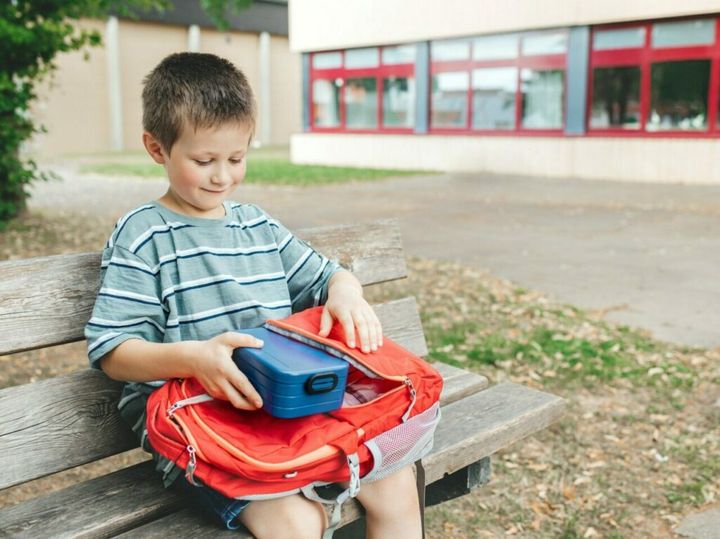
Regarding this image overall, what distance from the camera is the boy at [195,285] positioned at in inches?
72.8

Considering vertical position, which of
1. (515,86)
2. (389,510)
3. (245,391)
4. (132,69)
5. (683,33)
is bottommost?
(389,510)

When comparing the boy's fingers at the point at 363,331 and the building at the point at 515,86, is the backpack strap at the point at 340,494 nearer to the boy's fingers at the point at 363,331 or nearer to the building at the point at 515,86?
the boy's fingers at the point at 363,331

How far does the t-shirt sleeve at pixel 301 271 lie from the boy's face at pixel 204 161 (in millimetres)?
291

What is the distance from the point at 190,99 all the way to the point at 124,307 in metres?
0.53

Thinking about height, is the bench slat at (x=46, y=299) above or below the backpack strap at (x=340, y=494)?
above

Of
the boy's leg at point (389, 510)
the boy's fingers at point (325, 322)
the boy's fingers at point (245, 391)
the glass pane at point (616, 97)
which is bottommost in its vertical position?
the boy's leg at point (389, 510)

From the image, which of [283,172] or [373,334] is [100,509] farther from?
[283,172]

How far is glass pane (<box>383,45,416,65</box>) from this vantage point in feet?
65.4

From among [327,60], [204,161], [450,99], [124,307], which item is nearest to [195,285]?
[124,307]

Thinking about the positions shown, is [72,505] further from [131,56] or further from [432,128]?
[131,56]

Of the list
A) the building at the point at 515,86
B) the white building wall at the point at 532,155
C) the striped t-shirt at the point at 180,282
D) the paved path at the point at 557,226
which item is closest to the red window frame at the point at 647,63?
the building at the point at 515,86

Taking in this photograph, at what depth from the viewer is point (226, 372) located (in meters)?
1.75

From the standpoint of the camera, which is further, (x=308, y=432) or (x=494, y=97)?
(x=494, y=97)

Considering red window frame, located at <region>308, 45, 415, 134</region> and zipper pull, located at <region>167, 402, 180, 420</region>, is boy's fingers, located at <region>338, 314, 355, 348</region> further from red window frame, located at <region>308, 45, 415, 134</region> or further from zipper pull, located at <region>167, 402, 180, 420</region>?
red window frame, located at <region>308, 45, 415, 134</region>
